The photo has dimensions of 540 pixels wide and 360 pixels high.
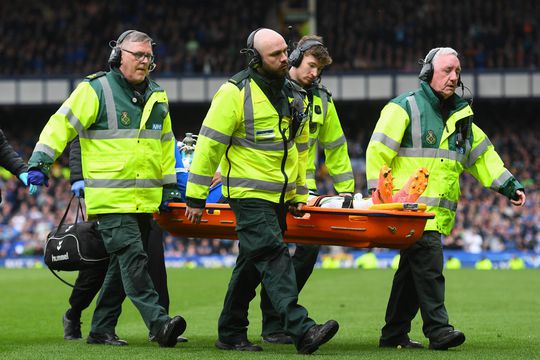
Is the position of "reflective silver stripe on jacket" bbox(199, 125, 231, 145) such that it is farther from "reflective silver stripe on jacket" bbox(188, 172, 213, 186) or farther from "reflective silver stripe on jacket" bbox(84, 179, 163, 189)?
"reflective silver stripe on jacket" bbox(84, 179, 163, 189)

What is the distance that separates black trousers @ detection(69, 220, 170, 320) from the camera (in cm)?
1061

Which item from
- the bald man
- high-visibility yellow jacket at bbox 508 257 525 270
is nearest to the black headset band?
the bald man

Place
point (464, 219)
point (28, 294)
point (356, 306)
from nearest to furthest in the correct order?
point (356, 306), point (28, 294), point (464, 219)

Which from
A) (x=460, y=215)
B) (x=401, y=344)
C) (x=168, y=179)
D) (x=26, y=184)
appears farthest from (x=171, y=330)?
(x=460, y=215)

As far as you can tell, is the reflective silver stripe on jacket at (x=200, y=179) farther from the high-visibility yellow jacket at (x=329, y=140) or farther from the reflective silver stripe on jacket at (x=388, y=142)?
the high-visibility yellow jacket at (x=329, y=140)

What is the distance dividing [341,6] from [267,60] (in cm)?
3827

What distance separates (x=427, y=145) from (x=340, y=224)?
108 cm

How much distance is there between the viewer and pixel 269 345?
1007 centimetres

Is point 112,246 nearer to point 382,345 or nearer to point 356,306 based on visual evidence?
point 382,345

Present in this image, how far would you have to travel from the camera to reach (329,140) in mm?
10711

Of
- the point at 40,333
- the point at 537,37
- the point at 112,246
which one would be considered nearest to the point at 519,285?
the point at 40,333

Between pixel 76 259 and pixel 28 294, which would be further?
pixel 28 294

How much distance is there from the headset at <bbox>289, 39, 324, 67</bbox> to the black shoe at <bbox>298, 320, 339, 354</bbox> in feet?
8.60

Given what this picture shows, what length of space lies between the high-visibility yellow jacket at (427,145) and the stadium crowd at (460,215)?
25291mm
